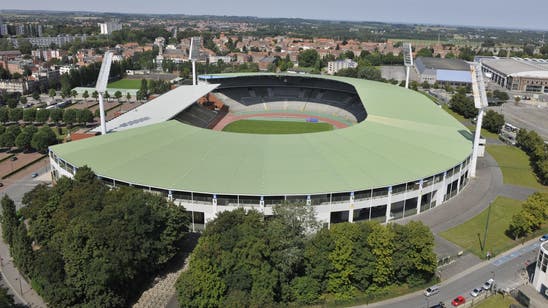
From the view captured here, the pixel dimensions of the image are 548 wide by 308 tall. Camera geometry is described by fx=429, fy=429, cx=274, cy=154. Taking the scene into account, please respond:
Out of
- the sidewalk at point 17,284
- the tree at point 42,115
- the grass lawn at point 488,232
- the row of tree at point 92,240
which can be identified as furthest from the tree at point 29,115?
the grass lawn at point 488,232

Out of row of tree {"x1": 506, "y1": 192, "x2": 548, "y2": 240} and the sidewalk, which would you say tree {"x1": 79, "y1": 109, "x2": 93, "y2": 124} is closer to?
the sidewalk

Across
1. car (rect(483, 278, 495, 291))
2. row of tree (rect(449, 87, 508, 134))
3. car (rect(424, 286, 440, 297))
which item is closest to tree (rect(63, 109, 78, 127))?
car (rect(424, 286, 440, 297))

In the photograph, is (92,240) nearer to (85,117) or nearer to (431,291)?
(431,291)

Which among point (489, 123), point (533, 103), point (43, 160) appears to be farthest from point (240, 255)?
point (533, 103)

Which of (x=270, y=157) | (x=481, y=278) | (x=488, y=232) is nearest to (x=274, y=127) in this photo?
(x=270, y=157)

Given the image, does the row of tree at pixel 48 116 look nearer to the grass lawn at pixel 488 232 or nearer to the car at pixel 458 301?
the grass lawn at pixel 488 232

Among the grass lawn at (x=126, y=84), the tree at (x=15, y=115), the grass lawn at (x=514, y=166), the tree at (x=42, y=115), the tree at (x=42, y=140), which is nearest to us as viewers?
the grass lawn at (x=514, y=166)

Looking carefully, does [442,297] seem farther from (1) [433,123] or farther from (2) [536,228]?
(1) [433,123]
